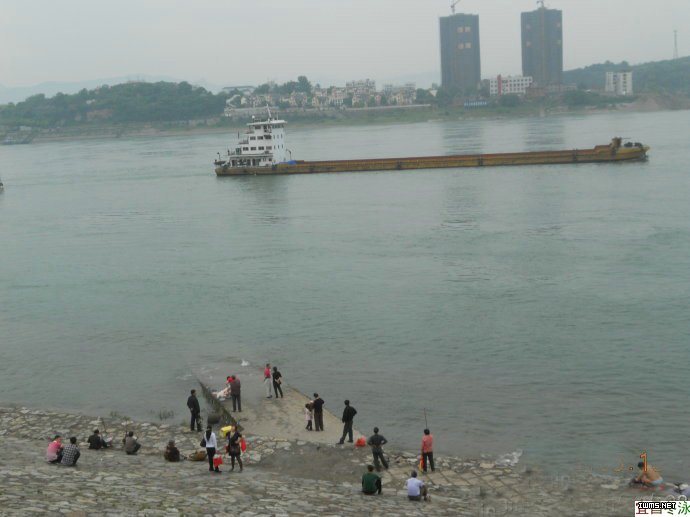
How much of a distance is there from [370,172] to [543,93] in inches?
4794

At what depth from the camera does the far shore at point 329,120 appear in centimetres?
15488

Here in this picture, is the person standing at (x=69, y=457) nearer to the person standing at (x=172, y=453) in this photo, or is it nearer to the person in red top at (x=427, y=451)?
the person standing at (x=172, y=453)

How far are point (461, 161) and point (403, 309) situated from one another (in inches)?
1608

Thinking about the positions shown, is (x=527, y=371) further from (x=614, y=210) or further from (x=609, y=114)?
(x=609, y=114)

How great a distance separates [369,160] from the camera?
2506 inches

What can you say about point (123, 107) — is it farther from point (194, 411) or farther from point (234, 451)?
point (234, 451)

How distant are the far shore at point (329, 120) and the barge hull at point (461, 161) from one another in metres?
87.9

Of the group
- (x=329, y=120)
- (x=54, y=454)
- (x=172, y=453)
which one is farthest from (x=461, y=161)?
(x=329, y=120)

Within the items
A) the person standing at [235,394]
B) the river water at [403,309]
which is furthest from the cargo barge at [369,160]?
the person standing at [235,394]

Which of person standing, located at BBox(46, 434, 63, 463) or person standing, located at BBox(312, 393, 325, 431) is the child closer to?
person standing, located at BBox(312, 393, 325, 431)

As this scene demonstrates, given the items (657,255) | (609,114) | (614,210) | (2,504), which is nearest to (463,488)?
(2,504)

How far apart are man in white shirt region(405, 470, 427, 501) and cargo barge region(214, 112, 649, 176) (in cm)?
5144

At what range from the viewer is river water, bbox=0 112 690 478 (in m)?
15.3

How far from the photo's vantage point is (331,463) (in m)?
12.4
